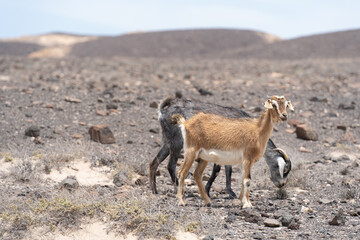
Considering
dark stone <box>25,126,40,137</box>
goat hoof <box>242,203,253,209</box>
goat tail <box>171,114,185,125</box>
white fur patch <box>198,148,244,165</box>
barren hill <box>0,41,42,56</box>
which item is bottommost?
barren hill <box>0,41,42,56</box>

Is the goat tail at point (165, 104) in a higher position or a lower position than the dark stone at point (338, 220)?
higher

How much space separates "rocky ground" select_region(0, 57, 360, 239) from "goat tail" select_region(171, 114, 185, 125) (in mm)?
1292

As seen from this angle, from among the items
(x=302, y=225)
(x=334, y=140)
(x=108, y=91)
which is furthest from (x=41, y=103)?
(x=302, y=225)

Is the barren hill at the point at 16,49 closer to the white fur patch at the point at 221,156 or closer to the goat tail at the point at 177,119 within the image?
the goat tail at the point at 177,119

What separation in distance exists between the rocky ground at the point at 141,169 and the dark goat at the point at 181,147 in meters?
0.36

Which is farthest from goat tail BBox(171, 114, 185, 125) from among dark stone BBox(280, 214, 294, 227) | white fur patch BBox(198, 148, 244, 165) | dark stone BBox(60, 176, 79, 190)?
dark stone BBox(280, 214, 294, 227)

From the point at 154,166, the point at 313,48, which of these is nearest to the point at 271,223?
the point at 154,166

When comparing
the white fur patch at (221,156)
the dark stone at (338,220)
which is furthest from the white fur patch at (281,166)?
the dark stone at (338,220)

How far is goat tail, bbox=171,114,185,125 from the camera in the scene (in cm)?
778

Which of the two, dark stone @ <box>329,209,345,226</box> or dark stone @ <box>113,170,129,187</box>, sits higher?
dark stone @ <box>329,209,345,226</box>

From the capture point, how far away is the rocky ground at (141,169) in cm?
642

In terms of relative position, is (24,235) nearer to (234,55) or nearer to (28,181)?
(28,181)

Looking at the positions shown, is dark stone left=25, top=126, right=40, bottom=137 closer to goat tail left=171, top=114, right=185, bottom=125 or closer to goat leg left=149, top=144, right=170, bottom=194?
goat leg left=149, top=144, right=170, bottom=194

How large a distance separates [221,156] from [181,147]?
1275mm
